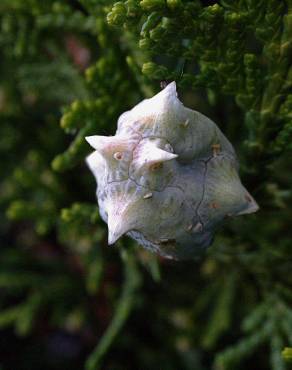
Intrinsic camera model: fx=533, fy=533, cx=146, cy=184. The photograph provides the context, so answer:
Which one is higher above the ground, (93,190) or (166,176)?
(166,176)

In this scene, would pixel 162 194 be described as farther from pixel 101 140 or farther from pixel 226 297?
pixel 226 297

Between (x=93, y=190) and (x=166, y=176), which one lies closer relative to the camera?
(x=166, y=176)

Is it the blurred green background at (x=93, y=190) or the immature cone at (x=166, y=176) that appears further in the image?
the blurred green background at (x=93, y=190)

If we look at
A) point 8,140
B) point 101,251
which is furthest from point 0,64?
point 101,251
